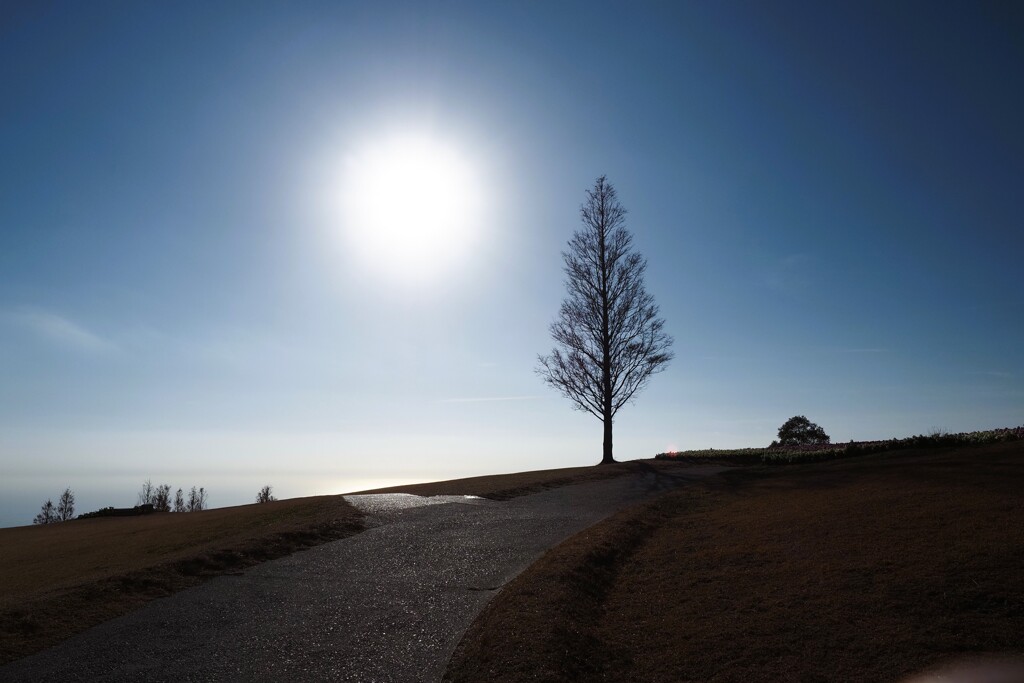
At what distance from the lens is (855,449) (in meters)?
20.4

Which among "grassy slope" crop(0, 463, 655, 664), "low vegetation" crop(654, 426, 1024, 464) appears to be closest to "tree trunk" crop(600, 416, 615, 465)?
"low vegetation" crop(654, 426, 1024, 464)

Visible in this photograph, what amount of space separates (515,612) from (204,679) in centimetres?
327

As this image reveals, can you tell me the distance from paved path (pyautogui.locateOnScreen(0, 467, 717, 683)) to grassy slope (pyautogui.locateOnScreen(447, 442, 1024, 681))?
0.67m

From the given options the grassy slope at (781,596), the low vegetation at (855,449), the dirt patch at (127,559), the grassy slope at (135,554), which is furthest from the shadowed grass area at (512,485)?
the grassy slope at (781,596)

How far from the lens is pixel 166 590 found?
8.52m

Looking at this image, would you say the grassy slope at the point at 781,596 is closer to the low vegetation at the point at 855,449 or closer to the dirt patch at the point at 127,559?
the dirt patch at the point at 127,559

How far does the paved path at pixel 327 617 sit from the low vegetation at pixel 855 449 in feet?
44.0

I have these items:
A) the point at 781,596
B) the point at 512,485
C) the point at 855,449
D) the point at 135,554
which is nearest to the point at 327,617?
the point at 781,596

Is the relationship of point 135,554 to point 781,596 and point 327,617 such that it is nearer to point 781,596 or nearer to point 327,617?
point 327,617

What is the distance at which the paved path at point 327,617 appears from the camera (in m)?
5.91

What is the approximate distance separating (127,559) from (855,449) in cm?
2140

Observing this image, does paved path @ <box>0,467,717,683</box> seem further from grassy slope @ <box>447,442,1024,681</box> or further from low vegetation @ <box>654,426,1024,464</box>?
low vegetation @ <box>654,426,1024,464</box>

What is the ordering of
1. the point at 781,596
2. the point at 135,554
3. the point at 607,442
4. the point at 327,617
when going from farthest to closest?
the point at 607,442, the point at 135,554, the point at 327,617, the point at 781,596

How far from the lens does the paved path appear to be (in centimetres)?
591
